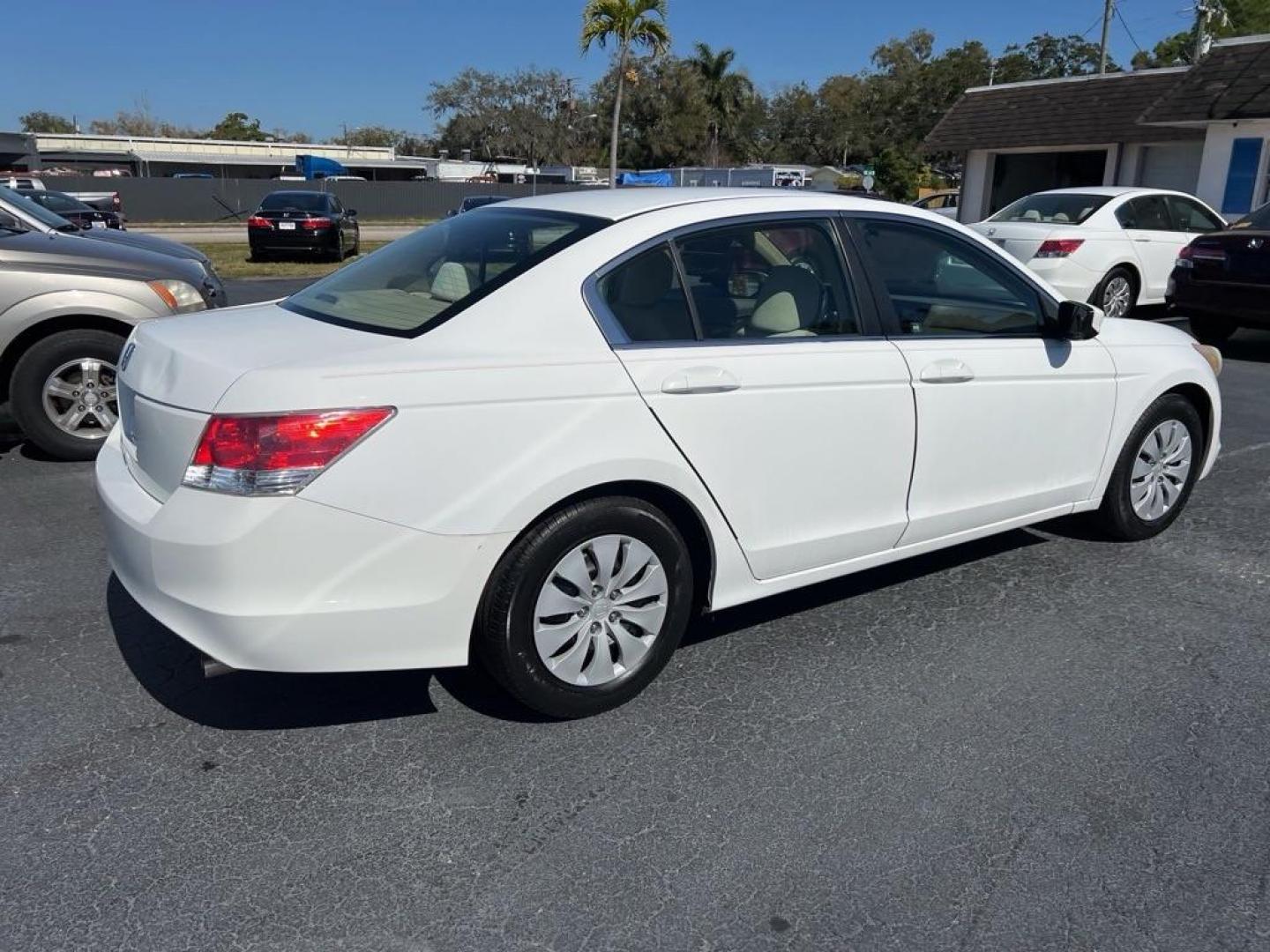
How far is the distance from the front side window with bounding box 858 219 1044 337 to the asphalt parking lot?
45.2 inches

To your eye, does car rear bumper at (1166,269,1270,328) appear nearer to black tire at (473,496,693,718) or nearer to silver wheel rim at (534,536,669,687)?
black tire at (473,496,693,718)

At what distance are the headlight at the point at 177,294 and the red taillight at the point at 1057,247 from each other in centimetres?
869

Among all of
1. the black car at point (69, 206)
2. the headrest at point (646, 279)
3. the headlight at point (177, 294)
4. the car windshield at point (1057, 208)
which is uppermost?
the car windshield at point (1057, 208)

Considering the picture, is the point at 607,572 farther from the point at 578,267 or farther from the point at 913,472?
the point at 913,472

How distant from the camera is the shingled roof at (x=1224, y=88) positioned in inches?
750

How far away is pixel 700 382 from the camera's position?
3.30 m

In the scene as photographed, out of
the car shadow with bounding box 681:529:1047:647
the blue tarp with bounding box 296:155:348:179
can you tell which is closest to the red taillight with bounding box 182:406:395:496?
the car shadow with bounding box 681:529:1047:647

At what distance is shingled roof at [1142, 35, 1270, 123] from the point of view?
19.1 meters

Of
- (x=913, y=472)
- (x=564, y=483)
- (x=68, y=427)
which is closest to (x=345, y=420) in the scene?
(x=564, y=483)

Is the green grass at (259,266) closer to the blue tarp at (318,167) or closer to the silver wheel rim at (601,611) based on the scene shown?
the silver wheel rim at (601,611)

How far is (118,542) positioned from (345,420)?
96cm

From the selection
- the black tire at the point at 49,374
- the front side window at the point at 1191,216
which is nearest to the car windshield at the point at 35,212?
the black tire at the point at 49,374

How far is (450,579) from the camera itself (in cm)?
293

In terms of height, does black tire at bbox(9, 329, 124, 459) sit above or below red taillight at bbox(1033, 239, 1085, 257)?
below
